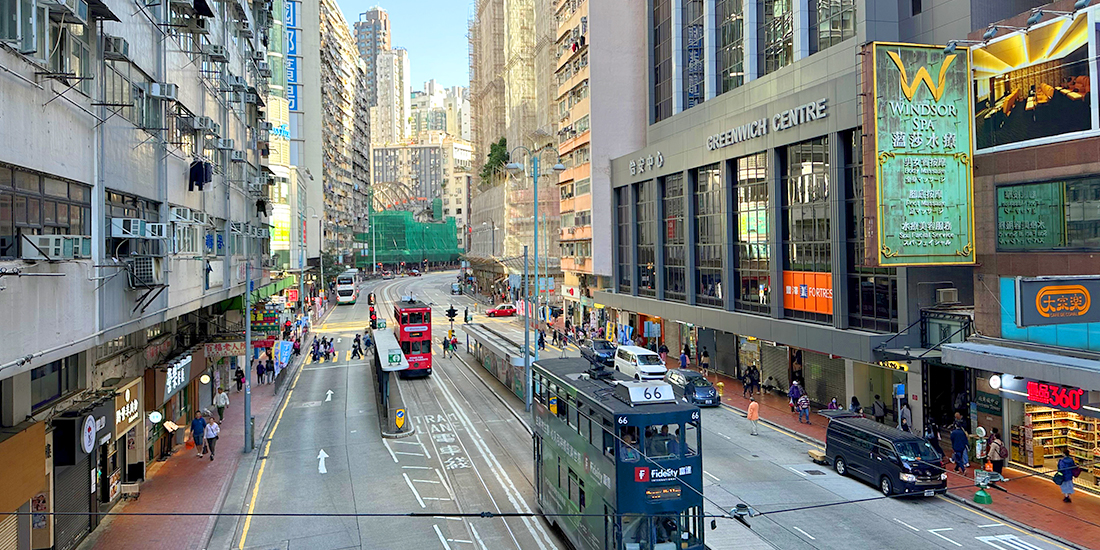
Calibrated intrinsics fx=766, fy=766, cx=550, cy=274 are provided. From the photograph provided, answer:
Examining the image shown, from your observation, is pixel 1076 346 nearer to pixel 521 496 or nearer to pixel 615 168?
pixel 521 496

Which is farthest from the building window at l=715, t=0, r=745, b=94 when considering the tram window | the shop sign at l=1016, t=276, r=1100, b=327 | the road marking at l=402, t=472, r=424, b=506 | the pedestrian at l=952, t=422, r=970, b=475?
the tram window

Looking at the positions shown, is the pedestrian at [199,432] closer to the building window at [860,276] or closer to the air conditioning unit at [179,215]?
the air conditioning unit at [179,215]

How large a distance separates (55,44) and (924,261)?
23023mm

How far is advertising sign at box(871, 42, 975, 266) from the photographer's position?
76.7ft

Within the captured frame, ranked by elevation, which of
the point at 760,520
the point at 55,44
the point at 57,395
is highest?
the point at 55,44

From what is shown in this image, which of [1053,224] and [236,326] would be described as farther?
[236,326]

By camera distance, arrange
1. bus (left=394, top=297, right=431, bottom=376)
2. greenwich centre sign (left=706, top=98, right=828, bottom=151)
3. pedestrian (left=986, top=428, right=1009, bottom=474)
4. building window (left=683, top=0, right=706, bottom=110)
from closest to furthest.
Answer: pedestrian (left=986, top=428, right=1009, bottom=474) → greenwich centre sign (left=706, top=98, right=828, bottom=151) → bus (left=394, top=297, right=431, bottom=376) → building window (left=683, top=0, right=706, bottom=110)

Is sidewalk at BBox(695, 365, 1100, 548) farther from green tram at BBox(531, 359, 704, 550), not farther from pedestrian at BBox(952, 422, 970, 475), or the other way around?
green tram at BBox(531, 359, 704, 550)

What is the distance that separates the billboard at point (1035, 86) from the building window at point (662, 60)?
90.9 feet

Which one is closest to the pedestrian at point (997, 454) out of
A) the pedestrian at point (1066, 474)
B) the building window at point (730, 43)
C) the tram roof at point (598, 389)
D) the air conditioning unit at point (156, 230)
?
the pedestrian at point (1066, 474)

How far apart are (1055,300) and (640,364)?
732 inches

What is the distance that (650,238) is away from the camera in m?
48.7

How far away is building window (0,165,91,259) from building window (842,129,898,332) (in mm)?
23679

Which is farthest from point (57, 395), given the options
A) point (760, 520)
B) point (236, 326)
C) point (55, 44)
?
point (236, 326)
